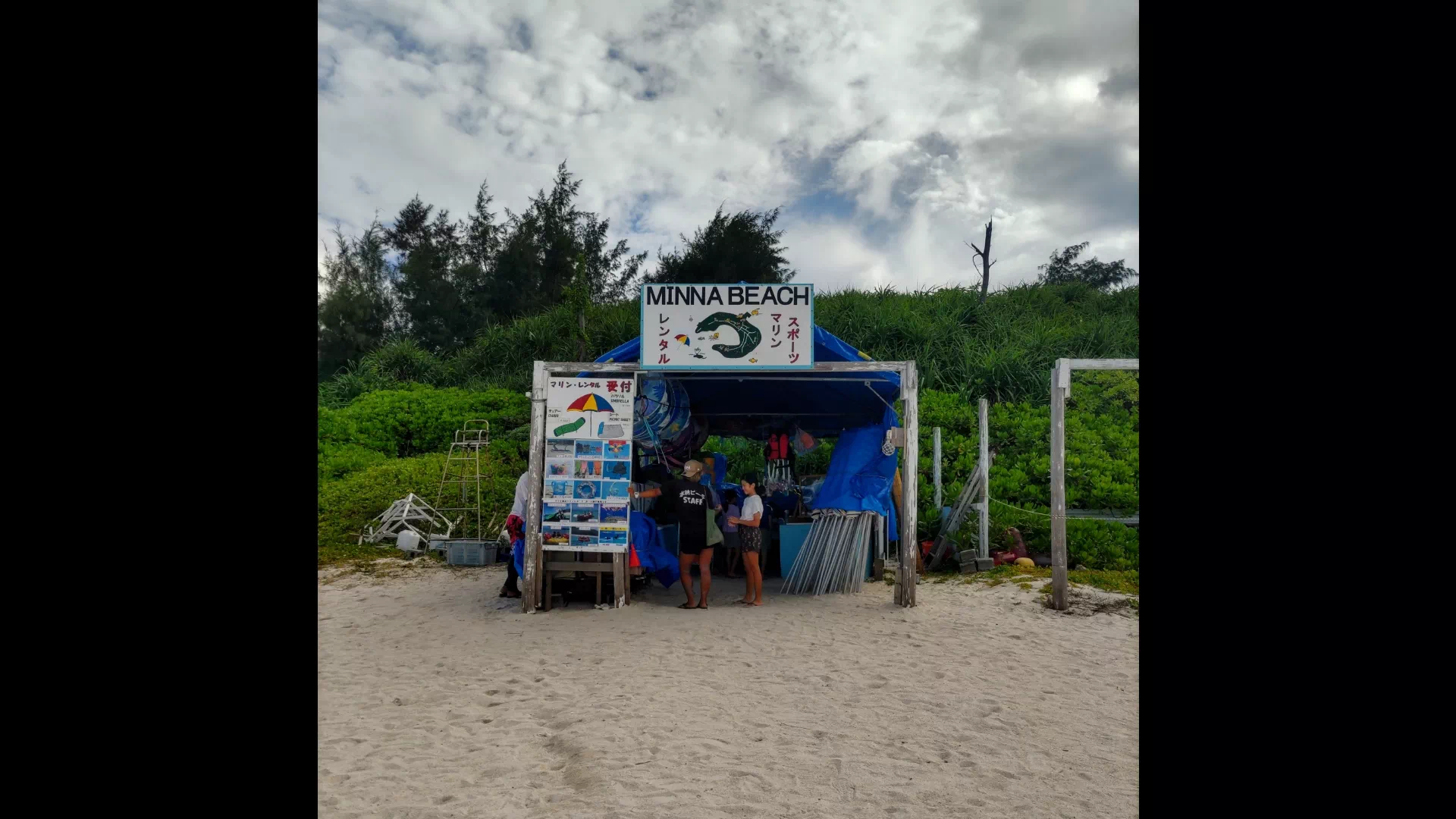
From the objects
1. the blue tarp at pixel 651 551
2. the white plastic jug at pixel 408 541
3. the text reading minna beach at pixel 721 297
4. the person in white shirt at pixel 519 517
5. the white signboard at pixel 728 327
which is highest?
the text reading minna beach at pixel 721 297

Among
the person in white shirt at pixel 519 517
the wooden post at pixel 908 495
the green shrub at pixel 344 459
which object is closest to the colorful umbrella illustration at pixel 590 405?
the person in white shirt at pixel 519 517

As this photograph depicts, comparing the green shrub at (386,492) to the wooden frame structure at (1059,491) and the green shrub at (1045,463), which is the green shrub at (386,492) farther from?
the wooden frame structure at (1059,491)

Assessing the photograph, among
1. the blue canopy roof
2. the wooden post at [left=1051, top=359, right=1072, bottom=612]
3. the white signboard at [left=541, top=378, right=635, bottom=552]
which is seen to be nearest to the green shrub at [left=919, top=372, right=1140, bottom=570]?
the blue canopy roof

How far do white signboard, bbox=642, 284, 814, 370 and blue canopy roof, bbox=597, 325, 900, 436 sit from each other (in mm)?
280

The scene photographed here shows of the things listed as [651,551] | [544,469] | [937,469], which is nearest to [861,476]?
[651,551]

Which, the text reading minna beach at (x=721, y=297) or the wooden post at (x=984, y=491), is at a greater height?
the text reading minna beach at (x=721, y=297)

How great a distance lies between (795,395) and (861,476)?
1.64m

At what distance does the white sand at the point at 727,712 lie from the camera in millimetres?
3936

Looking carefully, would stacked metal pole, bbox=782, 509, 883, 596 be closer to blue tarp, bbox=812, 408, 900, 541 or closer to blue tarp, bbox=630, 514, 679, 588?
blue tarp, bbox=812, 408, 900, 541

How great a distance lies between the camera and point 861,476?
9586mm

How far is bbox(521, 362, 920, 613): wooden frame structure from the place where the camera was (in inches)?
325

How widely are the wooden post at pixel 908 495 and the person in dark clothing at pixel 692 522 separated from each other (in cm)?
192

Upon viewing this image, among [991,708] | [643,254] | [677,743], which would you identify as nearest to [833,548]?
[991,708]
